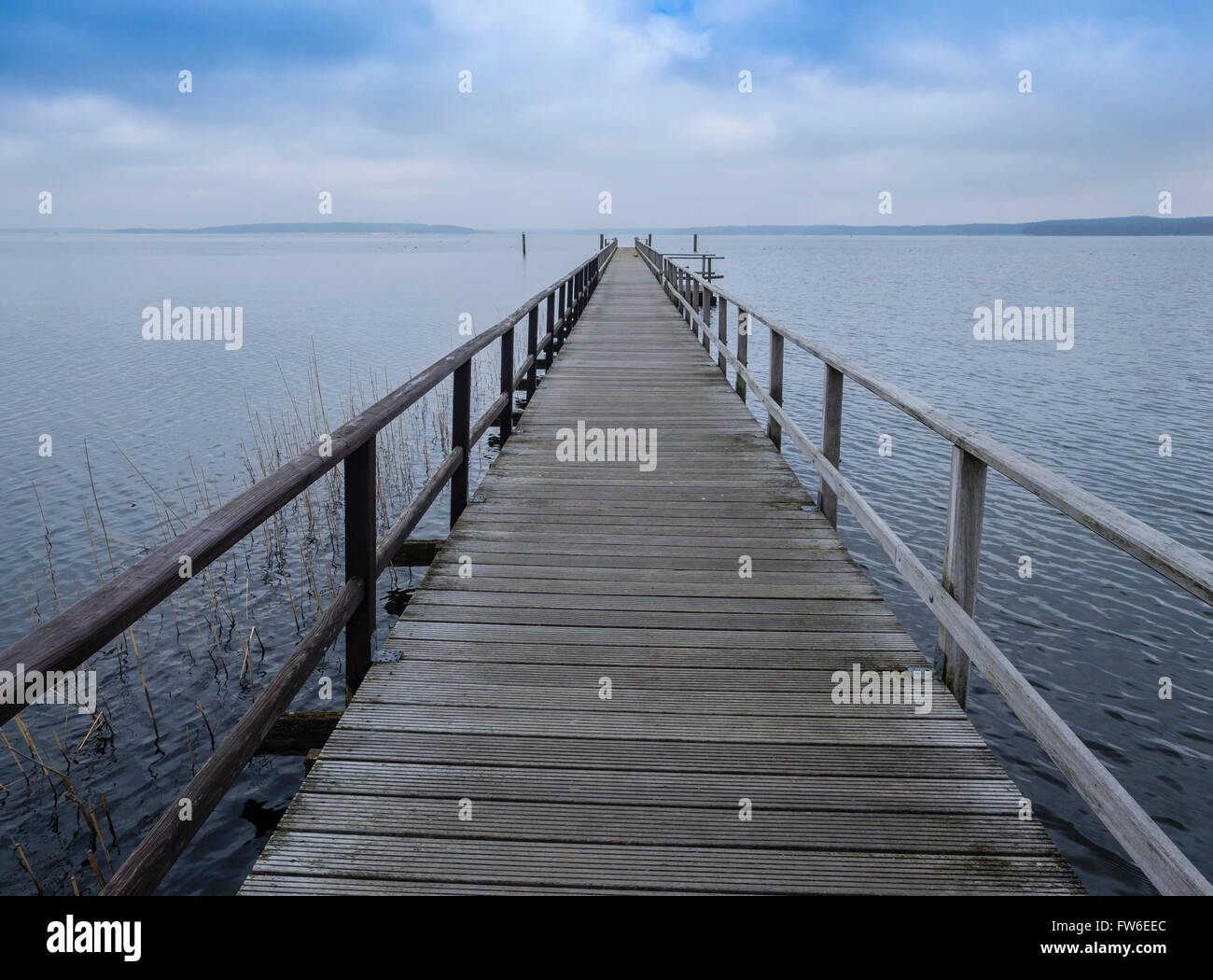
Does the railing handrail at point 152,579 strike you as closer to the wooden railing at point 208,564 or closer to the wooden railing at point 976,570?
the wooden railing at point 208,564

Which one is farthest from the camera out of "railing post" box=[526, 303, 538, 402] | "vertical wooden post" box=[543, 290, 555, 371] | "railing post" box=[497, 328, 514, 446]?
"vertical wooden post" box=[543, 290, 555, 371]

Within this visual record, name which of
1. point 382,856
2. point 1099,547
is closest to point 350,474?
point 382,856

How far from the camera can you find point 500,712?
3.05 metres

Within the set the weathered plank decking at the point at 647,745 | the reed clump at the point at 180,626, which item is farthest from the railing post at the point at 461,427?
the reed clump at the point at 180,626

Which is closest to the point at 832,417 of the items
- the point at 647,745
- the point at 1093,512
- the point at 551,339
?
the point at 647,745

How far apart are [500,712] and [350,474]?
3.28 ft

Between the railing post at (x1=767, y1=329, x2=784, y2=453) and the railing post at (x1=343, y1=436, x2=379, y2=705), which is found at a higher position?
the railing post at (x1=767, y1=329, x2=784, y2=453)

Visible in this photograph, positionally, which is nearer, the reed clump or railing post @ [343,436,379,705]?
railing post @ [343,436,379,705]

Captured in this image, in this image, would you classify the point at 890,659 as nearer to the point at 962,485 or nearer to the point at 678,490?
the point at 962,485

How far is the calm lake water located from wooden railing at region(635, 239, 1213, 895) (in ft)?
7.72

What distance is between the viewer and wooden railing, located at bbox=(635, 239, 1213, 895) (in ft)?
5.67

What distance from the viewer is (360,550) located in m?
3.25

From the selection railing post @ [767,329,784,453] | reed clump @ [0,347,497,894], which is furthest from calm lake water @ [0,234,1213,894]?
railing post @ [767,329,784,453]

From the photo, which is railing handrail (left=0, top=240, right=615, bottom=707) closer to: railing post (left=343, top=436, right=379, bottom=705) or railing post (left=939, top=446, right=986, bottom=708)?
railing post (left=343, top=436, right=379, bottom=705)
